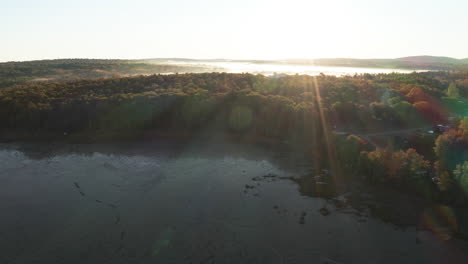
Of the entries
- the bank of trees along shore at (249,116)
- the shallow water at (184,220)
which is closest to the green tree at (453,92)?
the bank of trees along shore at (249,116)

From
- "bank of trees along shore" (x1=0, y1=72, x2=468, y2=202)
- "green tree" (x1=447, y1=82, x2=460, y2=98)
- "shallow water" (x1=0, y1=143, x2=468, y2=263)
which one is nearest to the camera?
"shallow water" (x1=0, y1=143, x2=468, y2=263)

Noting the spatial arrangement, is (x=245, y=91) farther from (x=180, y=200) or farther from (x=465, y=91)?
(x=465, y=91)

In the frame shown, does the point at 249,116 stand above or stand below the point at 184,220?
above

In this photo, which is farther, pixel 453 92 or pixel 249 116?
pixel 453 92

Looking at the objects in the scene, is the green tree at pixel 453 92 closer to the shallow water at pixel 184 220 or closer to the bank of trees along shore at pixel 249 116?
the bank of trees along shore at pixel 249 116

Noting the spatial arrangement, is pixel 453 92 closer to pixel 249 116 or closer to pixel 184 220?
pixel 249 116

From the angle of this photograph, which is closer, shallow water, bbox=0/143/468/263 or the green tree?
shallow water, bbox=0/143/468/263

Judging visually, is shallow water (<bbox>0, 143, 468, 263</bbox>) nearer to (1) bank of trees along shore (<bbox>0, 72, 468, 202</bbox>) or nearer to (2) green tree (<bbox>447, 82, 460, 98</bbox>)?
(1) bank of trees along shore (<bbox>0, 72, 468, 202</bbox>)

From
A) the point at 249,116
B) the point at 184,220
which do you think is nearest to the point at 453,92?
the point at 249,116

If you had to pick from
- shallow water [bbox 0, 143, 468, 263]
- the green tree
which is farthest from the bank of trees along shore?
shallow water [bbox 0, 143, 468, 263]
